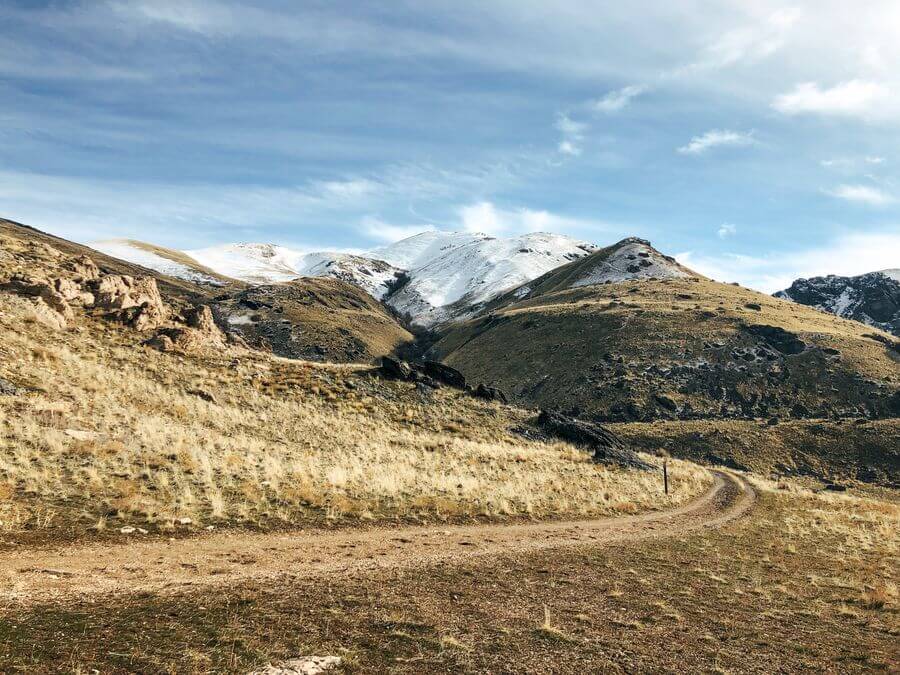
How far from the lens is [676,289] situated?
5453 inches

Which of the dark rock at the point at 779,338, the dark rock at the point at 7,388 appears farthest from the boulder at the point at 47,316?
the dark rock at the point at 779,338

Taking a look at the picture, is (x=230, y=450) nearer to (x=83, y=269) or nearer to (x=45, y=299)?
(x=45, y=299)

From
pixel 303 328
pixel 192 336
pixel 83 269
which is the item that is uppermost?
pixel 303 328

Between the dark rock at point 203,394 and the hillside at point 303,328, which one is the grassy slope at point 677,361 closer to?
the hillside at point 303,328

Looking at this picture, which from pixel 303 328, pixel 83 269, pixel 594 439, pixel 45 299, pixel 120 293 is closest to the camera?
pixel 45 299

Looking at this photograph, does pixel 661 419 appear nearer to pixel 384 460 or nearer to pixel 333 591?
pixel 384 460

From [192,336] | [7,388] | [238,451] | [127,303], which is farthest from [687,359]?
[7,388]

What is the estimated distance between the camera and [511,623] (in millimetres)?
9672

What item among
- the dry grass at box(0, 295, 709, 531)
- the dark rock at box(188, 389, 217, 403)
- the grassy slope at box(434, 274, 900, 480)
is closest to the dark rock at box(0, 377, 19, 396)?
the dry grass at box(0, 295, 709, 531)

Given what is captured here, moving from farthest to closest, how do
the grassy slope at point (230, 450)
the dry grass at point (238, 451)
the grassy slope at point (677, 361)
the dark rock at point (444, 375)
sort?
the grassy slope at point (677, 361)
the dark rock at point (444, 375)
the dry grass at point (238, 451)
the grassy slope at point (230, 450)

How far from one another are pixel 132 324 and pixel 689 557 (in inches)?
1434

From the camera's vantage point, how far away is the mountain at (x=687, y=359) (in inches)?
3046

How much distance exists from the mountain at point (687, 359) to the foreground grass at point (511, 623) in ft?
213

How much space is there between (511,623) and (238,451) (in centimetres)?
1518
